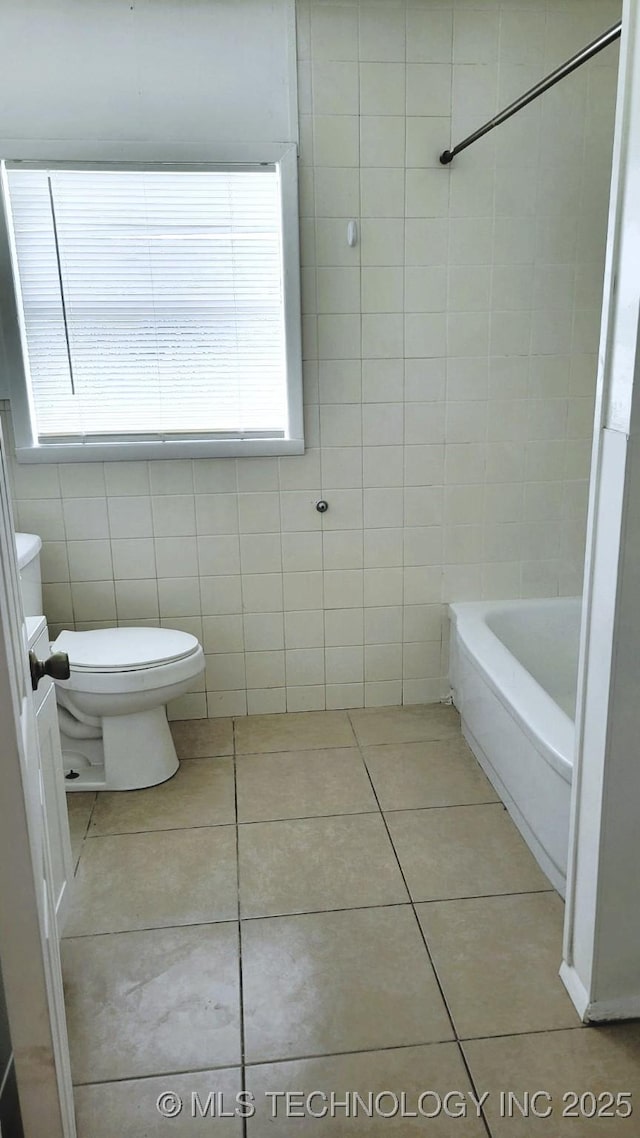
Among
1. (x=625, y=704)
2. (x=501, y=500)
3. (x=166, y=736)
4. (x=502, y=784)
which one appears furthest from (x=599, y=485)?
(x=166, y=736)

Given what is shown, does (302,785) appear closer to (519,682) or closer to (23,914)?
(519,682)

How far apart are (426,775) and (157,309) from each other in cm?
176

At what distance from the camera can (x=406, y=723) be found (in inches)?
115

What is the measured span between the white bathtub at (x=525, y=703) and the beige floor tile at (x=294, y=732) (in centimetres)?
45

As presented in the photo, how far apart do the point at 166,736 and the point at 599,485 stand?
5.39 feet

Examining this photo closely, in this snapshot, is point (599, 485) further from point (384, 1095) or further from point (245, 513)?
point (245, 513)

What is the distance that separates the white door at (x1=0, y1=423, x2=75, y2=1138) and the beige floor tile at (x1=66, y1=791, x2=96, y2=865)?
1171 mm

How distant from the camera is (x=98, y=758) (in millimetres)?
2592

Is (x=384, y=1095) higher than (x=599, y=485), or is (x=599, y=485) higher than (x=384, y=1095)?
(x=599, y=485)

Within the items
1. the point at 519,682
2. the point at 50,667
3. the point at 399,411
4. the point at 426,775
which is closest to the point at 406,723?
the point at 426,775

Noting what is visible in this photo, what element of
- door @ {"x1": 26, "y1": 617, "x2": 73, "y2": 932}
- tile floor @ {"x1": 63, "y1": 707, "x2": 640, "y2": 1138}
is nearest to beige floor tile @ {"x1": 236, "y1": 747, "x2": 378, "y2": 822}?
tile floor @ {"x1": 63, "y1": 707, "x2": 640, "y2": 1138}

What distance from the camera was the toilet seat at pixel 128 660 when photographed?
2381 mm

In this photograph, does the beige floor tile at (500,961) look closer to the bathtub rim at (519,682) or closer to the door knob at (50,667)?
the bathtub rim at (519,682)

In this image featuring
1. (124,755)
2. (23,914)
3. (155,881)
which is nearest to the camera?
(23,914)
